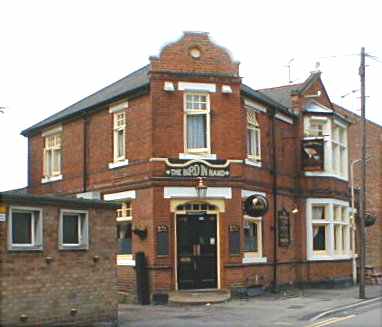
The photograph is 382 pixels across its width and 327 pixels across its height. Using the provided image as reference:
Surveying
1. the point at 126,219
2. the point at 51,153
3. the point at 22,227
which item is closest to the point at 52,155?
the point at 51,153

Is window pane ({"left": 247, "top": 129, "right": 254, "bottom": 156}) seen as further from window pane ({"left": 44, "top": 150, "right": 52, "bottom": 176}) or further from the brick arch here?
window pane ({"left": 44, "top": 150, "right": 52, "bottom": 176})

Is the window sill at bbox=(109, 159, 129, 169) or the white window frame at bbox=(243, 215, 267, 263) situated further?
the white window frame at bbox=(243, 215, 267, 263)

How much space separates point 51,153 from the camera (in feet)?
99.2

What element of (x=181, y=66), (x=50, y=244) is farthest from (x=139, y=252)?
(x=50, y=244)

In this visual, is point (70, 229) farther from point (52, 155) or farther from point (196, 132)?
point (52, 155)

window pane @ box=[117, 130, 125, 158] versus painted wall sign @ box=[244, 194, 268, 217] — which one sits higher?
window pane @ box=[117, 130, 125, 158]

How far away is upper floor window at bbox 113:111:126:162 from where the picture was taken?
81.2 ft

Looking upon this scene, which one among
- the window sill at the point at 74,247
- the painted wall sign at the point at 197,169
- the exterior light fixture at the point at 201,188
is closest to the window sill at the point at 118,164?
the painted wall sign at the point at 197,169

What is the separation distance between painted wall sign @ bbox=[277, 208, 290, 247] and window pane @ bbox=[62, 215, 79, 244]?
12129 mm

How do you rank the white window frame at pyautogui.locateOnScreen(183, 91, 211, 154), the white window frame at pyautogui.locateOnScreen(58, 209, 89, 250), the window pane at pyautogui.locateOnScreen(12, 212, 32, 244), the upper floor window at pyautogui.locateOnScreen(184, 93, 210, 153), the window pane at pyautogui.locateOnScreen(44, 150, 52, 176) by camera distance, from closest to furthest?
the window pane at pyautogui.locateOnScreen(12, 212, 32, 244) < the white window frame at pyautogui.locateOnScreen(58, 209, 89, 250) < the white window frame at pyautogui.locateOnScreen(183, 91, 211, 154) < the upper floor window at pyautogui.locateOnScreen(184, 93, 210, 153) < the window pane at pyautogui.locateOnScreen(44, 150, 52, 176)

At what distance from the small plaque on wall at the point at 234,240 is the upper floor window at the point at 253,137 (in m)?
3.19

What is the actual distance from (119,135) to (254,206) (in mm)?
5329

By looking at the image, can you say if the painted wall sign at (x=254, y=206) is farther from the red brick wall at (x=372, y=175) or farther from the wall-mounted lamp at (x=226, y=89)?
the red brick wall at (x=372, y=175)

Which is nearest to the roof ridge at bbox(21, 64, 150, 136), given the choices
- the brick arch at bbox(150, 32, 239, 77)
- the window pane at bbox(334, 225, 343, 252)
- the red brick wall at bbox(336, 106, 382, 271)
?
the brick arch at bbox(150, 32, 239, 77)
